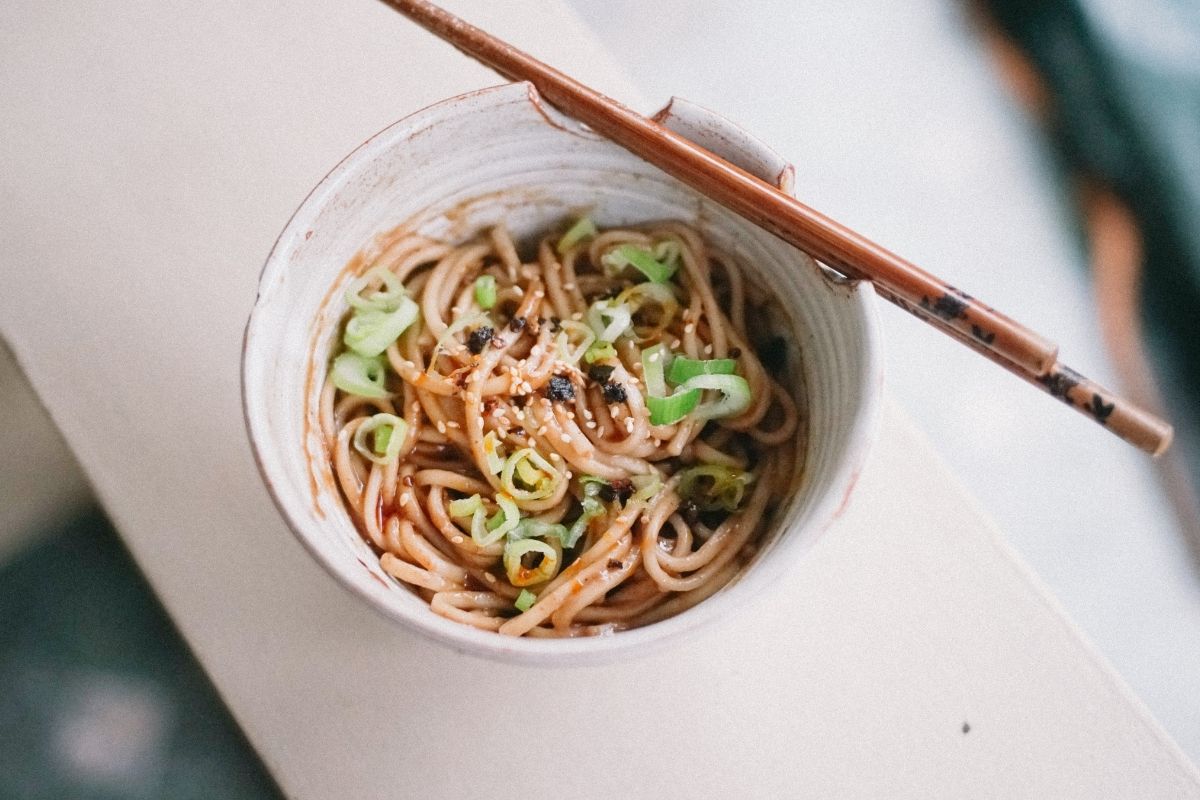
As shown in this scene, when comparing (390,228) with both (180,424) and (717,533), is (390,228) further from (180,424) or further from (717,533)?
(717,533)

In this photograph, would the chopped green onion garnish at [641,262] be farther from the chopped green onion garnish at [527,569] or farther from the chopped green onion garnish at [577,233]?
the chopped green onion garnish at [527,569]

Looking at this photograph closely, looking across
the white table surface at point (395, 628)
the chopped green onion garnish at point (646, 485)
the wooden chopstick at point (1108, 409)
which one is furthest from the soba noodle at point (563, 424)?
the wooden chopstick at point (1108, 409)

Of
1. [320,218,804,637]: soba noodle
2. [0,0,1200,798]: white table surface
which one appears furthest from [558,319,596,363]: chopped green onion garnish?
[0,0,1200,798]: white table surface

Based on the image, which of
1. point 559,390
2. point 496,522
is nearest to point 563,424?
point 559,390

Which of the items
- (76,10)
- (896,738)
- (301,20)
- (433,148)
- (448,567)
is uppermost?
(301,20)

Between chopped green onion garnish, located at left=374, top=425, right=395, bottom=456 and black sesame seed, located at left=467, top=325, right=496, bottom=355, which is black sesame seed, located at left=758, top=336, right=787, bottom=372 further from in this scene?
chopped green onion garnish, located at left=374, top=425, right=395, bottom=456

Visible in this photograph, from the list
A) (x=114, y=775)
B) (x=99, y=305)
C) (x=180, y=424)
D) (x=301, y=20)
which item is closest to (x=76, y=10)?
(x=301, y=20)
